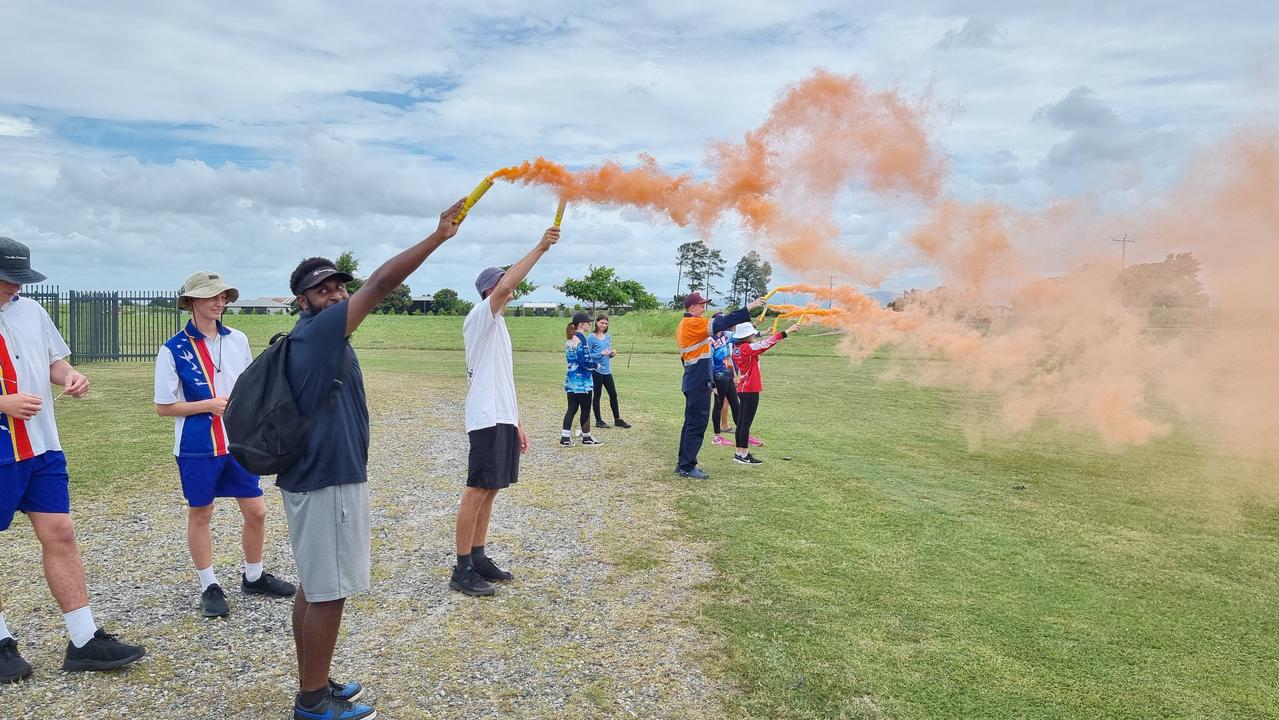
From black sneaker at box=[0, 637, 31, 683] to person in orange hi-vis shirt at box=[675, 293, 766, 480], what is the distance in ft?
21.4

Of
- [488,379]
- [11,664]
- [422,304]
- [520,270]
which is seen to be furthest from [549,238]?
[422,304]

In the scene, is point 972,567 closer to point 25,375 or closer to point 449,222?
point 449,222

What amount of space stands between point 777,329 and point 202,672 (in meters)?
8.37

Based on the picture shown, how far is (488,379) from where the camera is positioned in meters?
5.42

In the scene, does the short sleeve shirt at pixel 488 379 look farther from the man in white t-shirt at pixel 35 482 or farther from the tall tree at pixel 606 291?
the tall tree at pixel 606 291

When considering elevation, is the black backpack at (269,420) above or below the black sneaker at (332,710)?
above

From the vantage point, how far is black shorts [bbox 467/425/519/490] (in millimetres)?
5379

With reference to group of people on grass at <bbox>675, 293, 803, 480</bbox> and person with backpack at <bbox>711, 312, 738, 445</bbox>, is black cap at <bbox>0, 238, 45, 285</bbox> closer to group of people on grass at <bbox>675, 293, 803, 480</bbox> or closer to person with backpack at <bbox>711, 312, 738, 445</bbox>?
group of people on grass at <bbox>675, 293, 803, 480</bbox>

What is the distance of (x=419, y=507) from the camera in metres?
7.84

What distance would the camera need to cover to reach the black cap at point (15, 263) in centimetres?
402

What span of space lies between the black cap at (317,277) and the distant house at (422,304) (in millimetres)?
77410

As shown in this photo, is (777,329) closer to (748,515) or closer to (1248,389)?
(748,515)

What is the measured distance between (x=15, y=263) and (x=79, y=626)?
201cm

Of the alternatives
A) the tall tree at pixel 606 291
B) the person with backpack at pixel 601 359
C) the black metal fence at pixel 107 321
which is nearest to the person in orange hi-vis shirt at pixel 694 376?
the person with backpack at pixel 601 359
